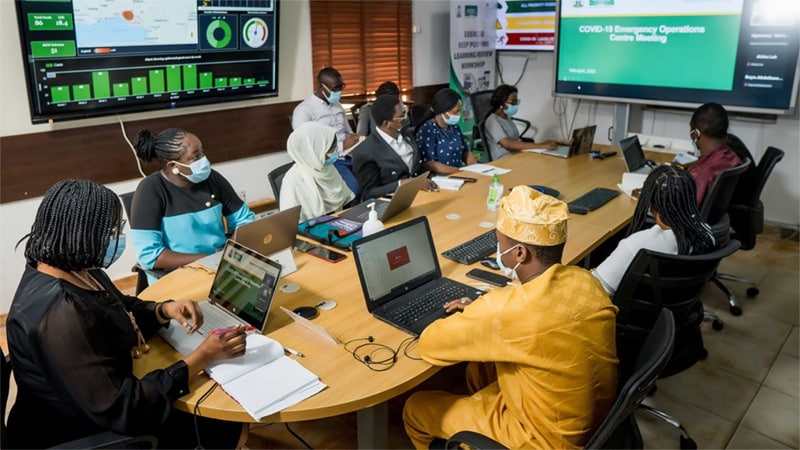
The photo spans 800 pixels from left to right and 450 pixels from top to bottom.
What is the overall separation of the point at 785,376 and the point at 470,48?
436cm

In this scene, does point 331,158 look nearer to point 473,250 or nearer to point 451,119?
point 473,250

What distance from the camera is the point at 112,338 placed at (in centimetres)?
152

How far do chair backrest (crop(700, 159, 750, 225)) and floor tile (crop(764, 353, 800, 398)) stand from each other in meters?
0.78

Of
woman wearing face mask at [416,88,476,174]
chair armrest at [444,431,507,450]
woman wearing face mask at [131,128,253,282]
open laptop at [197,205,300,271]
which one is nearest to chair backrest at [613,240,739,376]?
chair armrest at [444,431,507,450]

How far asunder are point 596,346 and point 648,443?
118 centimetres

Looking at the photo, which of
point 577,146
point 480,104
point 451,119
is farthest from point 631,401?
point 480,104

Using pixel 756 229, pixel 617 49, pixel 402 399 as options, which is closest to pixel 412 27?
pixel 617 49

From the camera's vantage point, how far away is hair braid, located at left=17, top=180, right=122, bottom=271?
1469 millimetres

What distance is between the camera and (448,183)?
11.5ft

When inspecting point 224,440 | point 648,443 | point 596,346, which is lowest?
point 648,443

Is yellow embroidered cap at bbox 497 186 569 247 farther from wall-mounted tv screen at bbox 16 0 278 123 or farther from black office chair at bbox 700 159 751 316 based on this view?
wall-mounted tv screen at bbox 16 0 278 123

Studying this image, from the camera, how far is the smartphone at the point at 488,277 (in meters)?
2.18

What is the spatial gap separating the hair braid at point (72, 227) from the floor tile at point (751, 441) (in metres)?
2.46

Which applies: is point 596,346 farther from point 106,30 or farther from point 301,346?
point 106,30
